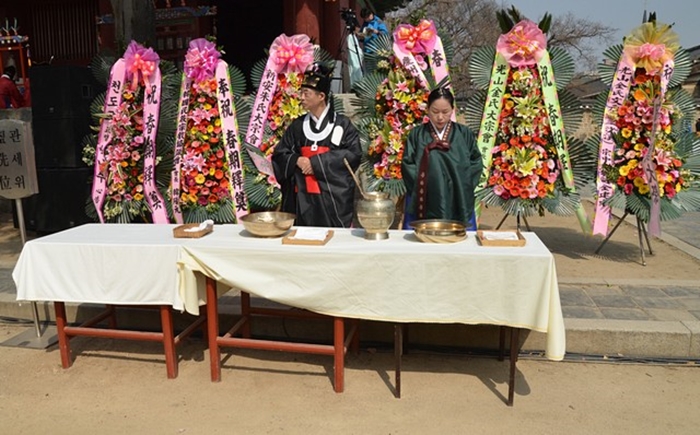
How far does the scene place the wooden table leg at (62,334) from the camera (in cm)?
344

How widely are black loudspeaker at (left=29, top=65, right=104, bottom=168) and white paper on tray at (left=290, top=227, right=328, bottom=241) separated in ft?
14.3

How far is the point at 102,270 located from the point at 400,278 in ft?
5.64

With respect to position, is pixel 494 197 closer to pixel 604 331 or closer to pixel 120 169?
pixel 604 331

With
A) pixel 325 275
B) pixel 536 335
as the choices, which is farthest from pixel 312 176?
pixel 536 335

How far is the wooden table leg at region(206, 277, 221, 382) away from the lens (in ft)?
10.5

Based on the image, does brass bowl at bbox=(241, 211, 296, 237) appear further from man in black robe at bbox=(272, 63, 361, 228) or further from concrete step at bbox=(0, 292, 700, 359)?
concrete step at bbox=(0, 292, 700, 359)

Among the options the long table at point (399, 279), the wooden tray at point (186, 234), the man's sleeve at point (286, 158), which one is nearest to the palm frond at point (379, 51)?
the man's sleeve at point (286, 158)

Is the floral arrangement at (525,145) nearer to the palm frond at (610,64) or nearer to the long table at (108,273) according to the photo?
the palm frond at (610,64)

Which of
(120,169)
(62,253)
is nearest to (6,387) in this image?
(62,253)

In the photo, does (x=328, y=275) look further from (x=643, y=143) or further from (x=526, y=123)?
(x=643, y=143)

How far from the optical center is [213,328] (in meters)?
3.23

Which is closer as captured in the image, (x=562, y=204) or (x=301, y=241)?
(x=301, y=241)

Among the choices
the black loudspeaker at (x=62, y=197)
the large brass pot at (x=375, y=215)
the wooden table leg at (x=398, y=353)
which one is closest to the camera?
the wooden table leg at (x=398, y=353)

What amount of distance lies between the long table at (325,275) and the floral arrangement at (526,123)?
2.12 metres
